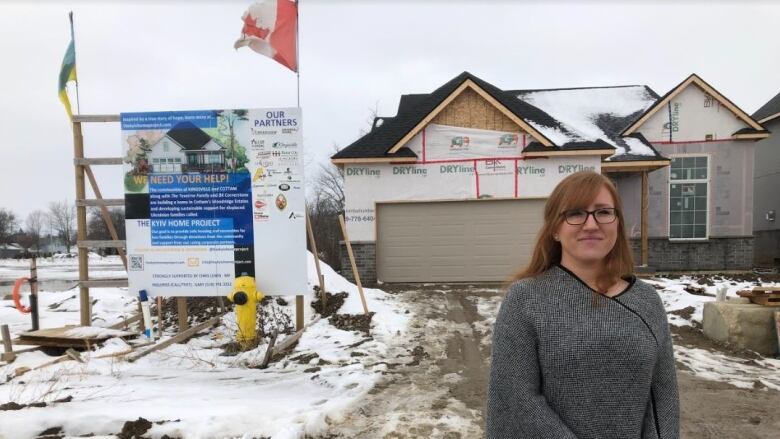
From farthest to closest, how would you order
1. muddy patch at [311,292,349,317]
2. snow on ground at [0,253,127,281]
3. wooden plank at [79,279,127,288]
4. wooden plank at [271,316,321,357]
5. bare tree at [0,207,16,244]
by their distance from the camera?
bare tree at [0,207,16,244] → snow on ground at [0,253,127,281] → muddy patch at [311,292,349,317] → wooden plank at [79,279,127,288] → wooden plank at [271,316,321,357]

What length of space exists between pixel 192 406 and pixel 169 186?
12.3ft

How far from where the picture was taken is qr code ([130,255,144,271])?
6371 millimetres

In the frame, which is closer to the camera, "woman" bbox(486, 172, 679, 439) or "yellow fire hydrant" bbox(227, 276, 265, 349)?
"woman" bbox(486, 172, 679, 439)

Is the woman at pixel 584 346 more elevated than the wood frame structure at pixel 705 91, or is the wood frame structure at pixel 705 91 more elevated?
the wood frame structure at pixel 705 91

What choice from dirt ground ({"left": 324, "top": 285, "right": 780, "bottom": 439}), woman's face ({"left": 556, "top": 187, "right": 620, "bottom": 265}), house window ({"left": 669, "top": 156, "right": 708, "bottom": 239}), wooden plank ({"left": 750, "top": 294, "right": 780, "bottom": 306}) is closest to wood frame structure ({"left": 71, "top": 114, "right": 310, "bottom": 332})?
dirt ground ({"left": 324, "top": 285, "right": 780, "bottom": 439})

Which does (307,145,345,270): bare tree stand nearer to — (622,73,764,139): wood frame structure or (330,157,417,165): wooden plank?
(330,157,417,165): wooden plank

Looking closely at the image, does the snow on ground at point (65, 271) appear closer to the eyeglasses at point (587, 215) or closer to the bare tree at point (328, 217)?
the bare tree at point (328, 217)

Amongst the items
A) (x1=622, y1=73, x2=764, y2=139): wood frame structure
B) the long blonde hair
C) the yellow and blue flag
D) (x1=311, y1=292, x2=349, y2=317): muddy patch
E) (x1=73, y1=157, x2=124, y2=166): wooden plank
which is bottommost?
(x1=311, y1=292, x2=349, y2=317): muddy patch

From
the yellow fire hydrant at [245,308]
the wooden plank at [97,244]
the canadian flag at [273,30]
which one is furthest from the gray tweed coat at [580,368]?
the wooden plank at [97,244]

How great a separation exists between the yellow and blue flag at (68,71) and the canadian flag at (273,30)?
2.80 metres

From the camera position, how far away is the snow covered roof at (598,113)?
1245 cm

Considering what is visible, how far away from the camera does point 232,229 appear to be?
636cm

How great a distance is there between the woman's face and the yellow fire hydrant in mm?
5306

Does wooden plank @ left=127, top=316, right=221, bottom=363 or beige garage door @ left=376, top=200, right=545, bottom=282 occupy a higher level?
beige garage door @ left=376, top=200, right=545, bottom=282
